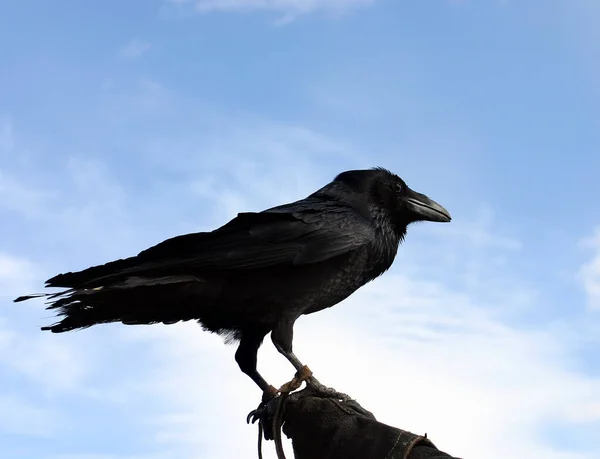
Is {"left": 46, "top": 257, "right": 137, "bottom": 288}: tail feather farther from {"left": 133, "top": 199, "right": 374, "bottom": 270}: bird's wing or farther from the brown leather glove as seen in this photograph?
the brown leather glove

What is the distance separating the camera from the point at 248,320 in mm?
4254

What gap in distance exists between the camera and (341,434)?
3428 mm

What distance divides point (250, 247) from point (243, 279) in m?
0.19

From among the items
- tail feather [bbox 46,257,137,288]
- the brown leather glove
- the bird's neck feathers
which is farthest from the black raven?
the brown leather glove

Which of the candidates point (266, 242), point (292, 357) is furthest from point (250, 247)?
Result: point (292, 357)

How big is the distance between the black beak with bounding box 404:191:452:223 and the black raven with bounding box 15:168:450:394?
1.93 ft

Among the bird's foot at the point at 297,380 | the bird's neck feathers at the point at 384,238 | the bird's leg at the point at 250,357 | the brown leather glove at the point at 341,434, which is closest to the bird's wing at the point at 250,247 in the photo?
the bird's neck feathers at the point at 384,238

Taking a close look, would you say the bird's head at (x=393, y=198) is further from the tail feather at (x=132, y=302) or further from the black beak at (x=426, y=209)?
the tail feather at (x=132, y=302)

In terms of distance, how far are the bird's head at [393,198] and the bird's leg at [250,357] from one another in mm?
1176

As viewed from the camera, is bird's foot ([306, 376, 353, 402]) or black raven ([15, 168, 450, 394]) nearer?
bird's foot ([306, 376, 353, 402])

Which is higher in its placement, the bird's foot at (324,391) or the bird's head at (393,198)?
the bird's head at (393,198)

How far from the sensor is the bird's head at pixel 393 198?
4.96m

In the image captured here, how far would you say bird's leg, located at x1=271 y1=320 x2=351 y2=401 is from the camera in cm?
394

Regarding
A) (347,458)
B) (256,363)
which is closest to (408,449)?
(347,458)
